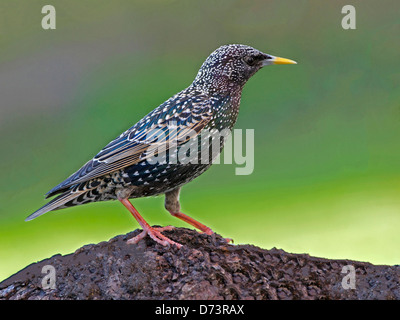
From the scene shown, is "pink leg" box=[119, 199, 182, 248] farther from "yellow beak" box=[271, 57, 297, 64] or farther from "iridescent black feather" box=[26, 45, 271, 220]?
"yellow beak" box=[271, 57, 297, 64]

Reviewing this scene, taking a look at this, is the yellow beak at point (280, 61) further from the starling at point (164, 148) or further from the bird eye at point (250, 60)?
the bird eye at point (250, 60)

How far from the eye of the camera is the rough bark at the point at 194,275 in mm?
3928

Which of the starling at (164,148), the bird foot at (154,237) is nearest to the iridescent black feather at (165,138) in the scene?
the starling at (164,148)

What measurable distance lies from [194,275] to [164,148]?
→ 110cm

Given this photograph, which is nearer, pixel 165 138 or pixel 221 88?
pixel 165 138

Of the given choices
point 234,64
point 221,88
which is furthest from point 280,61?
point 221,88

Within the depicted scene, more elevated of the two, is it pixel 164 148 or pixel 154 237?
pixel 164 148

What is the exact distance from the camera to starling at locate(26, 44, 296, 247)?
4.57 m

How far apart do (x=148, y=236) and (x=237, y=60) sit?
1.67 m

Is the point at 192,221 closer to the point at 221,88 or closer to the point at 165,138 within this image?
the point at 165,138

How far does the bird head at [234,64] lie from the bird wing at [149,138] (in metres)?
0.25

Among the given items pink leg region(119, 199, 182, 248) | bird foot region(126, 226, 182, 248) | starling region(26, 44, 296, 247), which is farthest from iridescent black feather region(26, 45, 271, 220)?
bird foot region(126, 226, 182, 248)

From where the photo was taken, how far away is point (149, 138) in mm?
4680
